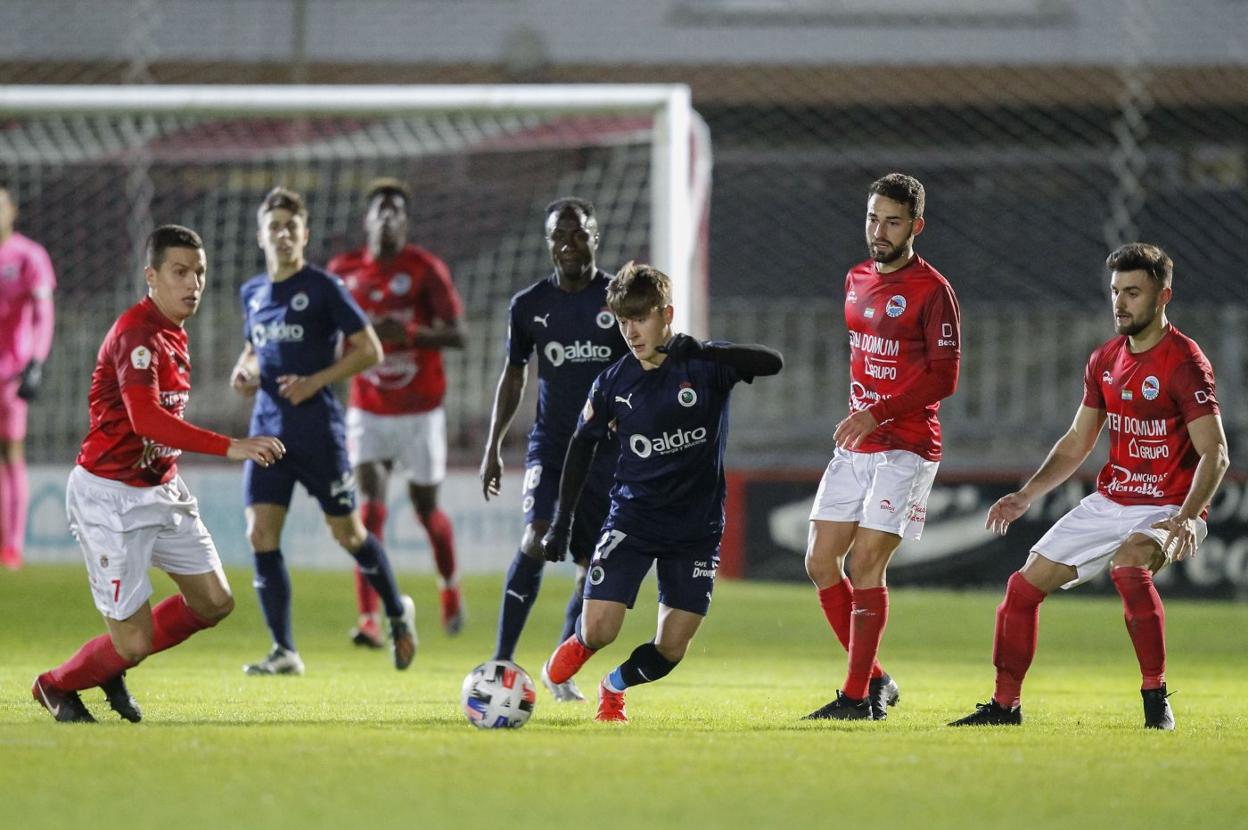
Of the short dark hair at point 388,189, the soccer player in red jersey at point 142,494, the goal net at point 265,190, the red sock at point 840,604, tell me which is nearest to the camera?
the soccer player in red jersey at point 142,494

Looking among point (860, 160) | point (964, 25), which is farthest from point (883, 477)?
point (964, 25)

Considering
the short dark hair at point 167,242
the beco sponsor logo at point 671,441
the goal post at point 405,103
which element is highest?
the goal post at point 405,103

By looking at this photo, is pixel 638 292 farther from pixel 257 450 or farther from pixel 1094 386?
pixel 1094 386

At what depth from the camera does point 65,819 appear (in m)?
4.21

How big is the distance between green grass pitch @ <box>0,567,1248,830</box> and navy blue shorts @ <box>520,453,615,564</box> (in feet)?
2.37

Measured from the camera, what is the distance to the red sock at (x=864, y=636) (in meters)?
→ 6.56

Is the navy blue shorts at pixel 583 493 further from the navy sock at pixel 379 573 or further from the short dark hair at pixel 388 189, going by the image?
the short dark hair at pixel 388 189

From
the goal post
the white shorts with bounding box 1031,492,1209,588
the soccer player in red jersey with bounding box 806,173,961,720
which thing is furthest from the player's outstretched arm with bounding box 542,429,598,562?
the goal post

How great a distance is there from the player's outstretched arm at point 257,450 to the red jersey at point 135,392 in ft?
0.19

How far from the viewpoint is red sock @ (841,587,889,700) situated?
656 centimetres

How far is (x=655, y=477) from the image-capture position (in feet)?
20.8

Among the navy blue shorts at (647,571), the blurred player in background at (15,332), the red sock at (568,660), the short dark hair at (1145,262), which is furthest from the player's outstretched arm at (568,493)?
the blurred player in background at (15,332)

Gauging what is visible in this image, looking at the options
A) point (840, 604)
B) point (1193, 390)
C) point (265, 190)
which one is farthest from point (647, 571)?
point (265, 190)

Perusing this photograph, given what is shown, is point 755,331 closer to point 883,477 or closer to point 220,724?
point 883,477
